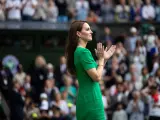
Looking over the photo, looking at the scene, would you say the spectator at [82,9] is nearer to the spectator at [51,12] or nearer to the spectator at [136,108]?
the spectator at [51,12]

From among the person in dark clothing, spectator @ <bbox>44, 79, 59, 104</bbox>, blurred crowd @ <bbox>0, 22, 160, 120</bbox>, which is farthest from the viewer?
spectator @ <bbox>44, 79, 59, 104</bbox>

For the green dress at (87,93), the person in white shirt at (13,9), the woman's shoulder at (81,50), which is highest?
the woman's shoulder at (81,50)

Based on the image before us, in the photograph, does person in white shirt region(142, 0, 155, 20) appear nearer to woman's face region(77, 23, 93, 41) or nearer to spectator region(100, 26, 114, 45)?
spectator region(100, 26, 114, 45)

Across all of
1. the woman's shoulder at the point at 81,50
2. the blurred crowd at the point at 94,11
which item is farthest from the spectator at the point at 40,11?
the woman's shoulder at the point at 81,50

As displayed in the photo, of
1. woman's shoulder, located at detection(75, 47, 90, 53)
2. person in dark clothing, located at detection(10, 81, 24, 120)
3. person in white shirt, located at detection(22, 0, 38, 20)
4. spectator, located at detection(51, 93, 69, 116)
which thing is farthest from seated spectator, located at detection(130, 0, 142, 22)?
woman's shoulder, located at detection(75, 47, 90, 53)

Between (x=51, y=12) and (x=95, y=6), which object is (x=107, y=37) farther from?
(x=51, y=12)

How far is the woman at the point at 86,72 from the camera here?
20.8 ft

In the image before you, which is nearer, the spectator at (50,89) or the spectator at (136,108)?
the spectator at (136,108)

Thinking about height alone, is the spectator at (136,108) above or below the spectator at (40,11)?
below

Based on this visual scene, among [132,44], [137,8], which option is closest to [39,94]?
[132,44]

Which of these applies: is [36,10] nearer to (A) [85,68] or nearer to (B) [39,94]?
(B) [39,94]

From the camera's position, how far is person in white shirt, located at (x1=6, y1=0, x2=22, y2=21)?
18.5 m

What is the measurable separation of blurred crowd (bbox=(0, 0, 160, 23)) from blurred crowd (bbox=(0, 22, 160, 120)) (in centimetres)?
132

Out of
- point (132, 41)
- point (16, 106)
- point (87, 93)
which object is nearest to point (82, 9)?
point (132, 41)
